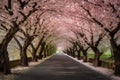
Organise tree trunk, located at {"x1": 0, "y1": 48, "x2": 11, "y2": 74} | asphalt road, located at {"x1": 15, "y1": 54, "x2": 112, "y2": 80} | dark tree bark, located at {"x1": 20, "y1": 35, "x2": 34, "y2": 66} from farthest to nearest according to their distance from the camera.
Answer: dark tree bark, located at {"x1": 20, "y1": 35, "x2": 34, "y2": 66} → tree trunk, located at {"x1": 0, "y1": 48, "x2": 11, "y2": 74} → asphalt road, located at {"x1": 15, "y1": 54, "x2": 112, "y2": 80}

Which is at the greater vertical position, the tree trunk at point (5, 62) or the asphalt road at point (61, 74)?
the tree trunk at point (5, 62)

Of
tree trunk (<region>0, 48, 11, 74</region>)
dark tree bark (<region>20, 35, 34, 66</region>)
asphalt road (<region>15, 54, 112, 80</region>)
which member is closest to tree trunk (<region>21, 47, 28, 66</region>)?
dark tree bark (<region>20, 35, 34, 66</region>)

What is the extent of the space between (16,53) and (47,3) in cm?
5156

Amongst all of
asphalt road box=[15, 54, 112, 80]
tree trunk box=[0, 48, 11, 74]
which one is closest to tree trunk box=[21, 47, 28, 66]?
asphalt road box=[15, 54, 112, 80]

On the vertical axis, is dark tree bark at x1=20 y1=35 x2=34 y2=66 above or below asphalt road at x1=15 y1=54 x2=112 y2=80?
above

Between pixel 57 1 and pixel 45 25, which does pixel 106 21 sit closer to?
pixel 57 1

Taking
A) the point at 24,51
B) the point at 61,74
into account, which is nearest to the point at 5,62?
the point at 61,74

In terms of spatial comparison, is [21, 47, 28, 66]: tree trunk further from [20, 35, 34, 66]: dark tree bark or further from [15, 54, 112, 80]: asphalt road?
[15, 54, 112, 80]: asphalt road

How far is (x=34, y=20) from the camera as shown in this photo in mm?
43750

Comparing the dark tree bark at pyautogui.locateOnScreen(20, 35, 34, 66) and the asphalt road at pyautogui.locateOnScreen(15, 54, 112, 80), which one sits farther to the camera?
the dark tree bark at pyautogui.locateOnScreen(20, 35, 34, 66)

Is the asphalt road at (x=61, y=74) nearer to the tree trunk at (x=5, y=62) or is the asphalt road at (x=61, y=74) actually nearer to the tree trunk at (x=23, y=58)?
the tree trunk at (x=5, y=62)

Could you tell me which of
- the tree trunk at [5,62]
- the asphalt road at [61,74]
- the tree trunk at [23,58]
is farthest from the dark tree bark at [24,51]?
the tree trunk at [5,62]

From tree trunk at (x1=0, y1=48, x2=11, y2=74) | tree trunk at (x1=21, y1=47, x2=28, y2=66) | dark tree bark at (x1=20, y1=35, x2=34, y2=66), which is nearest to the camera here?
tree trunk at (x1=0, y1=48, x2=11, y2=74)

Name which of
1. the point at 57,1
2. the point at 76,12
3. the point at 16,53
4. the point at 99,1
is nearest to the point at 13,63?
the point at 76,12
